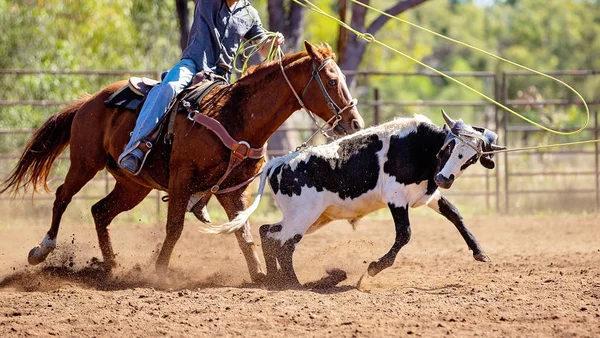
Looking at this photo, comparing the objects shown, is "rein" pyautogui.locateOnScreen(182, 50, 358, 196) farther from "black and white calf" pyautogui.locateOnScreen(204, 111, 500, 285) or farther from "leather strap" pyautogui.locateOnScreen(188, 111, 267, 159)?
"black and white calf" pyautogui.locateOnScreen(204, 111, 500, 285)

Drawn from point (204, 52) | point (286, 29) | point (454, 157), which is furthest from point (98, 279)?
point (286, 29)

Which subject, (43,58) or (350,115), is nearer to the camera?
(350,115)

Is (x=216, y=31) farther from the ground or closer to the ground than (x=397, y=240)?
farther from the ground

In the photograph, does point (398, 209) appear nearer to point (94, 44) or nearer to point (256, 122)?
point (256, 122)

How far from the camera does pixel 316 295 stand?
226 inches

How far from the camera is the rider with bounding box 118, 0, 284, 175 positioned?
6566 millimetres

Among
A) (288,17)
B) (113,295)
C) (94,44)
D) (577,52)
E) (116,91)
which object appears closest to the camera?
(113,295)

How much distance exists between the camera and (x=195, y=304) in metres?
5.50

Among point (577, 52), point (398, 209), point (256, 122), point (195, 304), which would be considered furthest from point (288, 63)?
point (577, 52)

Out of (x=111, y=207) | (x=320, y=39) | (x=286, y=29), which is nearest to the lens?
(x=111, y=207)

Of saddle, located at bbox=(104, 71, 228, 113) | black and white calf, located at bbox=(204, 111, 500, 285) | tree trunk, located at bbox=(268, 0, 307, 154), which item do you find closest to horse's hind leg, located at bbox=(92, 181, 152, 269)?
saddle, located at bbox=(104, 71, 228, 113)

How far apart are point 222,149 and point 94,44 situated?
14.3 m

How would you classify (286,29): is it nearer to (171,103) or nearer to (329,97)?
(171,103)

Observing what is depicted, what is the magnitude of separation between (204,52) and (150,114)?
69cm
